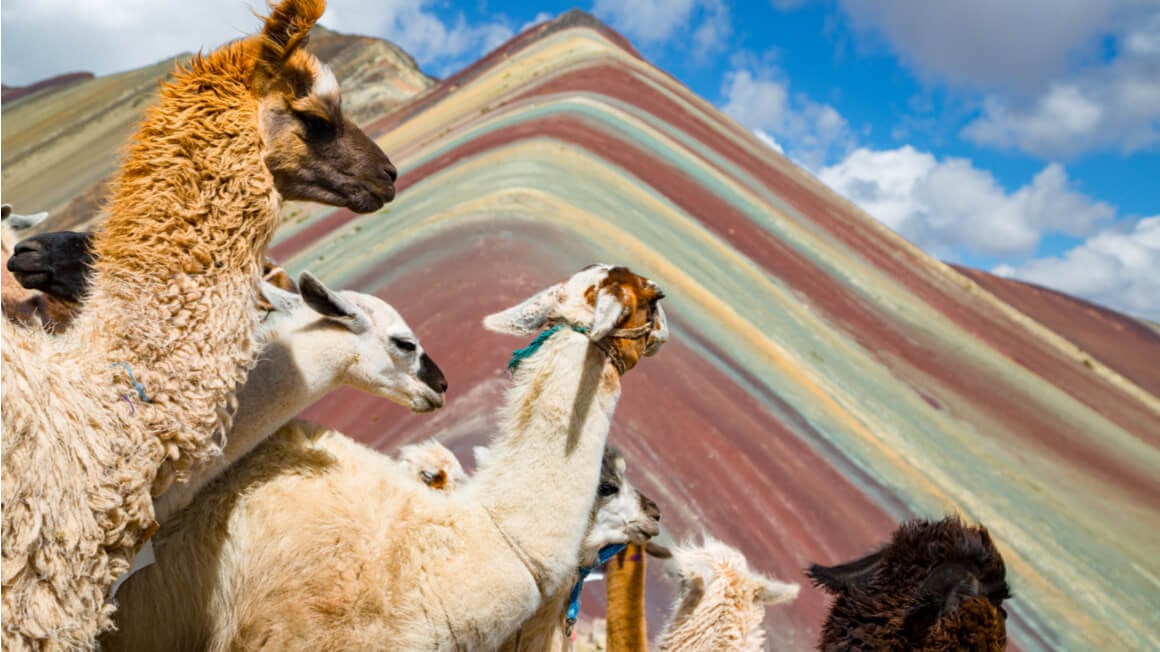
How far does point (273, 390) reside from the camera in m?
3.49

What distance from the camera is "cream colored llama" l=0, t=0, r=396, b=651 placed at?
258cm

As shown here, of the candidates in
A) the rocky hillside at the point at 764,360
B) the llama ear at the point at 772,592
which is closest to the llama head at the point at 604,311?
the llama ear at the point at 772,592

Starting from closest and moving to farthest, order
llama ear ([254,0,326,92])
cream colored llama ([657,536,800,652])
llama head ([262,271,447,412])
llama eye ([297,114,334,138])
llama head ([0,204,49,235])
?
llama ear ([254,0,326,92]), llama eye ([297,114,334,138]), llama head ([262,271,447,412]), llama head ([0,204,49,235]), cream colored llama ([657,536,800,652])

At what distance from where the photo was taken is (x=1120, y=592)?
38.3ft

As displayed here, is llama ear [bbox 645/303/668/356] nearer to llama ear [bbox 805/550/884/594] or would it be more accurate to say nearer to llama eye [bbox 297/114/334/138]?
llama ear [bbox 805/550/884/594]

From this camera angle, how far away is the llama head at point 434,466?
4.63m

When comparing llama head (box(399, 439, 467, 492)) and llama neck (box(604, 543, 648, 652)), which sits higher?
llama head (box(399, 439, 467, 492))

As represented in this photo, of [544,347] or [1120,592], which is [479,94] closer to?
[1120,592]

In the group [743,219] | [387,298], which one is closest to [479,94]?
[743,219]

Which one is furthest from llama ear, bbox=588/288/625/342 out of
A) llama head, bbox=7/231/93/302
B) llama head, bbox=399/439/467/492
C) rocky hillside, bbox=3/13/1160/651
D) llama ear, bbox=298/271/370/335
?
rocky hillside, bbox=3/13/1160/651

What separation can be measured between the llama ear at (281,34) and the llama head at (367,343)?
2.80ft

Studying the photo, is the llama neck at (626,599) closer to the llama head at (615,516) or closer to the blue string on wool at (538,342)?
the llama head at (615,516)

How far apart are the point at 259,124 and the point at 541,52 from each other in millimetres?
27106

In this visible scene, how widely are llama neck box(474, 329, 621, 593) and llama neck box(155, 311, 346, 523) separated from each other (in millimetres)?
752
